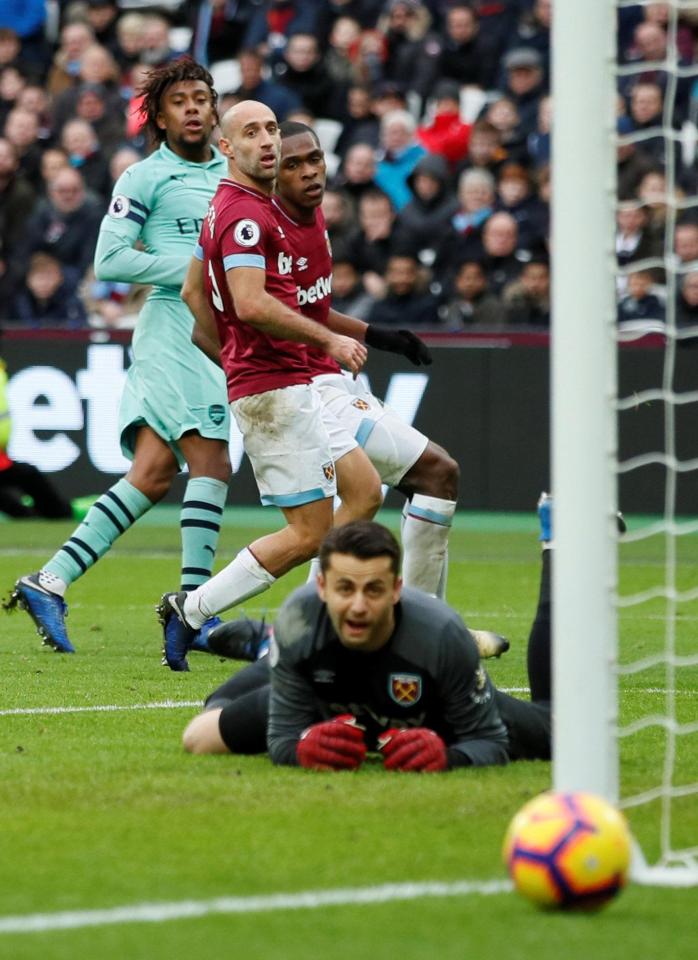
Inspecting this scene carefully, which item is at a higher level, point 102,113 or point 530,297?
point 102,113

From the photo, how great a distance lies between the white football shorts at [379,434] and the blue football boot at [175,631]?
935 millimetres

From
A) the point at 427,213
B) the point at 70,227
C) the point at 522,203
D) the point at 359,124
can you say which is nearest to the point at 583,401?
the point at 522,203

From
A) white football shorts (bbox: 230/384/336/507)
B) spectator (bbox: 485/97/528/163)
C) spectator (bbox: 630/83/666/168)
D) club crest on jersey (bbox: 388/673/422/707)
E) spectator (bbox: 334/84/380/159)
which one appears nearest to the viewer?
club crest on jersey (bbox: 388/673/422/707)

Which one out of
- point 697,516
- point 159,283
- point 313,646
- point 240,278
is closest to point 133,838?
point 313,646

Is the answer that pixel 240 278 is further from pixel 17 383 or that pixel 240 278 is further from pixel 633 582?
pixel 17 383

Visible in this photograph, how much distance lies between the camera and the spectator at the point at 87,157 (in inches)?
724

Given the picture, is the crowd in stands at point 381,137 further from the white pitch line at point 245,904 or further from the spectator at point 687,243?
the white pitch line at point 245,904

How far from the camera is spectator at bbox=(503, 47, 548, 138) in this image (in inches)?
663

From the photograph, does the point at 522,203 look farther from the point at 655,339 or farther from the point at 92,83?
the point at 92,83

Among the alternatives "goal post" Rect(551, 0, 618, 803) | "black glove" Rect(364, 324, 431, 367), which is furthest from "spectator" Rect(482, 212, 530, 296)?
"goal post" Rect(551, 0, 618, 803)

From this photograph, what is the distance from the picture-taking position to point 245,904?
3953mm

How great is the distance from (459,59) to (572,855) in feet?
49.3

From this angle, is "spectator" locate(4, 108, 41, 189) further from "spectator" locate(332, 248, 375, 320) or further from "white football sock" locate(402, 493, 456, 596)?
"white football sock" locate(402, 493, 456, 596)

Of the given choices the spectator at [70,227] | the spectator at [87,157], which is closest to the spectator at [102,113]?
the spectator at [87,157]
